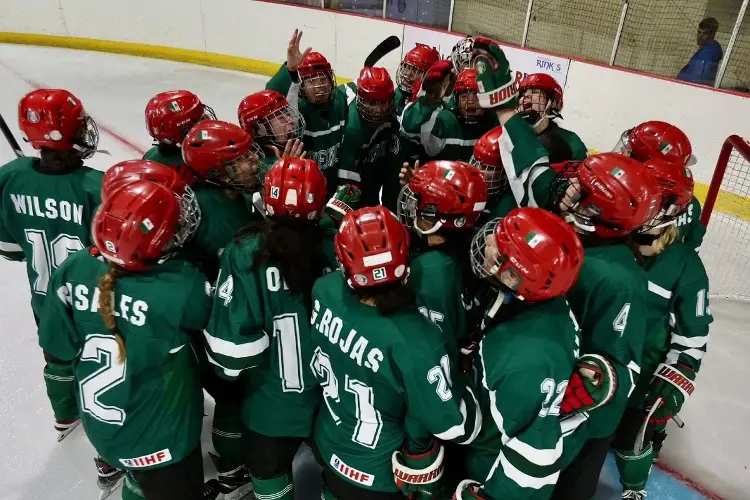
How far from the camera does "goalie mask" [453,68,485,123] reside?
3021 millimetres

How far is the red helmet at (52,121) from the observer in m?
2.13

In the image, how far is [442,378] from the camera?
1382mm

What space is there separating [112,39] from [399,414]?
10610 millimetres

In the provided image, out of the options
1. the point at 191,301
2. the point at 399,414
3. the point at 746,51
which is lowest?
the point at 399,414

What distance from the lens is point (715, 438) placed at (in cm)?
274

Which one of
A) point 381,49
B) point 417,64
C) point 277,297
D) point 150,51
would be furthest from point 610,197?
point 150,51

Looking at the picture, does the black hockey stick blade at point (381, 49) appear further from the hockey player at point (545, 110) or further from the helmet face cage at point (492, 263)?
the helmet face cage at point (492, 263)

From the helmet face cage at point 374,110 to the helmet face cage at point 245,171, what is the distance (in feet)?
4.08

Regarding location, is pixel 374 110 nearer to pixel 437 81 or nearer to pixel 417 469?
pixel 437 81

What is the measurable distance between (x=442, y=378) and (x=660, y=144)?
154 cm

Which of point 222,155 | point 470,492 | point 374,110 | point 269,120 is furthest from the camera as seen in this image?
point 374,110

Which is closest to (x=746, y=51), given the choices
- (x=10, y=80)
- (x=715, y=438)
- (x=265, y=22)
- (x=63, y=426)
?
(x=715, y=438)

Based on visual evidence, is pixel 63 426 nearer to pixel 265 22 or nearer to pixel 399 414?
pixel 399 414

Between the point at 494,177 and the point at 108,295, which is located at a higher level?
the point at 494,177
